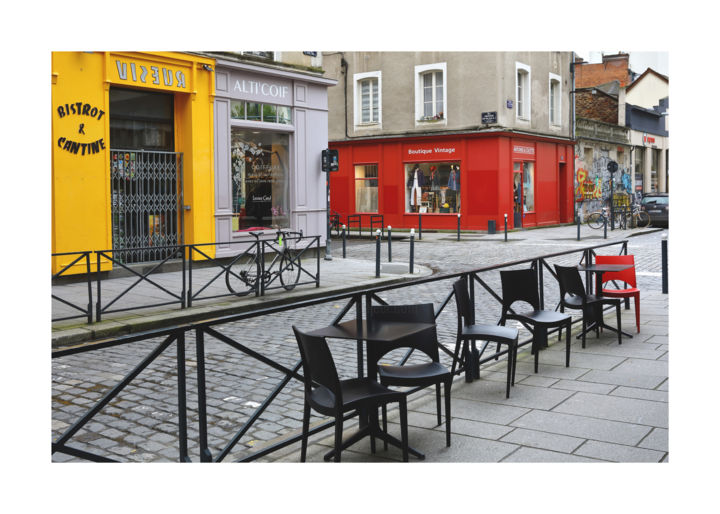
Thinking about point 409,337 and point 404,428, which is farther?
point 409,337

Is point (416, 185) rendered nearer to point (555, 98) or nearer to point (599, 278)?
point (555, 98)

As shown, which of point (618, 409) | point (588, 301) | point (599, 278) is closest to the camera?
point (618, 409)

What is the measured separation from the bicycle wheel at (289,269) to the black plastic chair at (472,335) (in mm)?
5758

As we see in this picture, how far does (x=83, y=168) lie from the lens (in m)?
13.0

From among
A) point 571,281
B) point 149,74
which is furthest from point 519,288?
point 149,74

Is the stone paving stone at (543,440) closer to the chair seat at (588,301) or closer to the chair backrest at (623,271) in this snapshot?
the chair seat at (588,301)

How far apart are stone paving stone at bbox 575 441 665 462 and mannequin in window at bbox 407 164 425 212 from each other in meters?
25.9

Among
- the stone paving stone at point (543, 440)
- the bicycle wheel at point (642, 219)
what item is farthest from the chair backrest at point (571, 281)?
the bicycle wheel at point (642, 219)

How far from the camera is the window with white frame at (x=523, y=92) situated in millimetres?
29473

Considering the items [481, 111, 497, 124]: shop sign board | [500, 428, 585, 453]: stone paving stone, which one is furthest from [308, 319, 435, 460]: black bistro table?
[481, 111, 497, 124]: shop sign board

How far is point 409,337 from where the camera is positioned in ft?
16.3

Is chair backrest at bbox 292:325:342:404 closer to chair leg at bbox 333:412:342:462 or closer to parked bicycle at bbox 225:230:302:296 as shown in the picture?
chair leg at bbox 333:412:342:462

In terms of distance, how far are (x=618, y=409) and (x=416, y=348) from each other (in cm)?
172

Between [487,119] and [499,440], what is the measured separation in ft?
81.0
